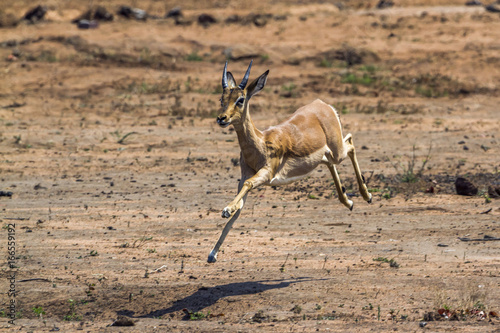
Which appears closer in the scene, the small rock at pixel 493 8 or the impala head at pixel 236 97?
the impala head at pixel 236 97

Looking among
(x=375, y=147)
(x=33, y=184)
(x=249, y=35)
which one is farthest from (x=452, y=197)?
(x=249, y=35)

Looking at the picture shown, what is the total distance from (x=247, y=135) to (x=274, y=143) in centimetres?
44

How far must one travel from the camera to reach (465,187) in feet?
38.4

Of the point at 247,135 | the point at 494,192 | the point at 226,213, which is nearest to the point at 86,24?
the point at 494,192

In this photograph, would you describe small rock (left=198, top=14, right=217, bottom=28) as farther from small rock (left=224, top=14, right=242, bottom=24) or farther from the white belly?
the white belly

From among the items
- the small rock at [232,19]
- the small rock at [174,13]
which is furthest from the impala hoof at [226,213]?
the small rock at [174,13]

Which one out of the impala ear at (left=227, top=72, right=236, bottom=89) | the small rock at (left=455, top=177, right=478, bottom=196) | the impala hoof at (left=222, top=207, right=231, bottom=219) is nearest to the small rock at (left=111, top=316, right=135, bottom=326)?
the impala hoof at (left=222, top=207, right=231, bottom=219)

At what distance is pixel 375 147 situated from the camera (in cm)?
1517

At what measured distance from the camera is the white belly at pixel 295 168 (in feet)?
26.7

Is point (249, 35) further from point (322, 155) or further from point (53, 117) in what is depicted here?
point (322, 155)

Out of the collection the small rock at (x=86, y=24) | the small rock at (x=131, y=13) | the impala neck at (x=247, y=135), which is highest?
the impala neck at (x=247, y=135)

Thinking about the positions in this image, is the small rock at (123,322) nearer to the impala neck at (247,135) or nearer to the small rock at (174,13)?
the impala neck at (247,135)

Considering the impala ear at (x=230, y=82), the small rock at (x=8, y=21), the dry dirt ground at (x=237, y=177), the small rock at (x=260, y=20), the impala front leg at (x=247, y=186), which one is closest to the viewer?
the impala front leg at (x=247, y=186)

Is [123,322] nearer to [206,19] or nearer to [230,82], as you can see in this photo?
[230,82]
